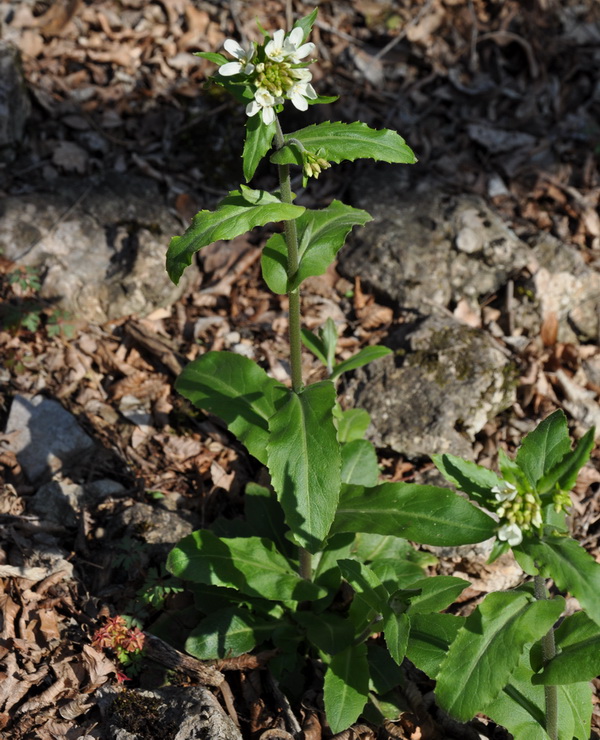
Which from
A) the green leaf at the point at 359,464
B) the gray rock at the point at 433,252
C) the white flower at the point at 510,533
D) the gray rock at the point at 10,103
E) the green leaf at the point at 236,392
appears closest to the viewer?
the white flower at the point at 510,533

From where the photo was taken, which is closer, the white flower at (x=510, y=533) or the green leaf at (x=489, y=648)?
Answer: the white flower at (x=510, y=533)

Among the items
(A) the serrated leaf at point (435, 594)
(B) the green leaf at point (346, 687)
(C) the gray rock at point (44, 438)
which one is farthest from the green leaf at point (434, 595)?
(C) the gray rock at point (44, 438)

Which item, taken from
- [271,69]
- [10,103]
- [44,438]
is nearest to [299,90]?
[271,69]

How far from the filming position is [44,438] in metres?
5.19

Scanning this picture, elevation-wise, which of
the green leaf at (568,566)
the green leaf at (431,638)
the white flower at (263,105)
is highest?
the white flower at (263,105)

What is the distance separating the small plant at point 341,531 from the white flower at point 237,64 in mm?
11

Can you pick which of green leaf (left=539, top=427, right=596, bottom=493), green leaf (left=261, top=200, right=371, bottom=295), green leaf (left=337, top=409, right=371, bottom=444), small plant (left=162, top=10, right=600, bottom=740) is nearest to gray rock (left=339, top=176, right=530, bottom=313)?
green leaf (left=337, top=409, right=371, bottom=444)

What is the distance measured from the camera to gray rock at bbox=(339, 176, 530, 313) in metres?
6.46

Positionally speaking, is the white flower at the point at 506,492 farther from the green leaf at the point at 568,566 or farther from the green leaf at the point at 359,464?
the green leaf at the point at 359,464

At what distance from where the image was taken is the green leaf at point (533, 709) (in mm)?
3449

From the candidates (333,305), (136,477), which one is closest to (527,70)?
(333,305)

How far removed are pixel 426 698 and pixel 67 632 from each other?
2176 mm

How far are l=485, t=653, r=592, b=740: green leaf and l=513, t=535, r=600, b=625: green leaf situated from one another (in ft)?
3.06

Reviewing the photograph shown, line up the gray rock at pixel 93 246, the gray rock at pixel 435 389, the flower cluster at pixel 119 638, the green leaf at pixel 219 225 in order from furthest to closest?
the gray rock at pixel 93 246
the gray rock at pixel 435 389
the flower cluster at pixel 119 638
the green leaf at pixel 219 225
